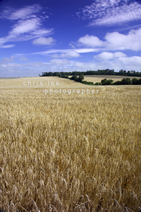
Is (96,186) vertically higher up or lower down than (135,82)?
lower down

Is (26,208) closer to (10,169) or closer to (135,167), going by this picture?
(10,169)

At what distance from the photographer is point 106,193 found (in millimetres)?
1367

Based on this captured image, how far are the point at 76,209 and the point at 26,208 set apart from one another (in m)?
0.39

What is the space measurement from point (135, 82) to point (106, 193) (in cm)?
4122

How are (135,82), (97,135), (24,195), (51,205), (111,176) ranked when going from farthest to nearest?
(135,82)
(97,135)
(111,176)
(24,195)
(51,205)

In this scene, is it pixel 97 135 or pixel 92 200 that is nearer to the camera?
pixel 92 200

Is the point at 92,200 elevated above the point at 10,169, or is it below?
below

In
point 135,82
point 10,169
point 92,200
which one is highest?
point 135,82

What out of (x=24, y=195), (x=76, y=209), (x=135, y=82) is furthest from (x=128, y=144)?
(x=135, y=82)

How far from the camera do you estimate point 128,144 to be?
2383 mm

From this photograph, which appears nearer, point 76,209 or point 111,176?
point 76,209

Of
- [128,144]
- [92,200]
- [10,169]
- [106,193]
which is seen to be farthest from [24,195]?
[128,144]

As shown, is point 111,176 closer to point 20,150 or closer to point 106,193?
point 106,193

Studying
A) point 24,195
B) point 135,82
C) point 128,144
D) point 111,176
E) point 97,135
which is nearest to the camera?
point 24,195
